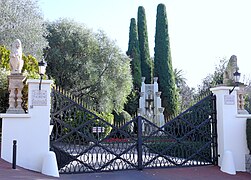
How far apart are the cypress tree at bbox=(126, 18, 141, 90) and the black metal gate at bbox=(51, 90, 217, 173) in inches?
718

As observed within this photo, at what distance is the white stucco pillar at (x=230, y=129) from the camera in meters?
7.92

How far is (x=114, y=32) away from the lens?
66.0 feet

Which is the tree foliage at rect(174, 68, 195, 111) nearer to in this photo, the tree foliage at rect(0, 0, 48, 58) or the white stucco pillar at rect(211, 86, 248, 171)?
the tree foliage at rect(0, 0, 48, 58)

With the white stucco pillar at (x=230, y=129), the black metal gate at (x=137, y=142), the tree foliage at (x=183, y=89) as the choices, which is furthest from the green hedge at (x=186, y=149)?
the tree foliage at (x=183, y=89)

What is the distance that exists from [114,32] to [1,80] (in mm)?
11177

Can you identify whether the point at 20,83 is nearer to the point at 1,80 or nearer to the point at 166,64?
the point at 1,80

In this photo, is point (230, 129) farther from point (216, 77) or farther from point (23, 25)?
point (216, 77)

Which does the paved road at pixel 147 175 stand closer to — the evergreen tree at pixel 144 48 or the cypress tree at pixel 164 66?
the cypress tree at pixel 164 66

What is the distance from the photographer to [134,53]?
2753 centimetres

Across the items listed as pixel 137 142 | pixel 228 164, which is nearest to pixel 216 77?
pixel 228 164

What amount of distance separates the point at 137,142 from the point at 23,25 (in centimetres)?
1009

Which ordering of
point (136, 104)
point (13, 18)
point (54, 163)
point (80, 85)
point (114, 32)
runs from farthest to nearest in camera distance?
1. point (136, 104)
2. point (114, 32)
3. point (80, 85)
4. point (13, 18)
5. point (54, 163)

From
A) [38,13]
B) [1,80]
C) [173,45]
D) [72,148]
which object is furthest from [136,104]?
[72,148]

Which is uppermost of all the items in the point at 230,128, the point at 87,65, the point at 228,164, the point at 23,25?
the point at 23,25
